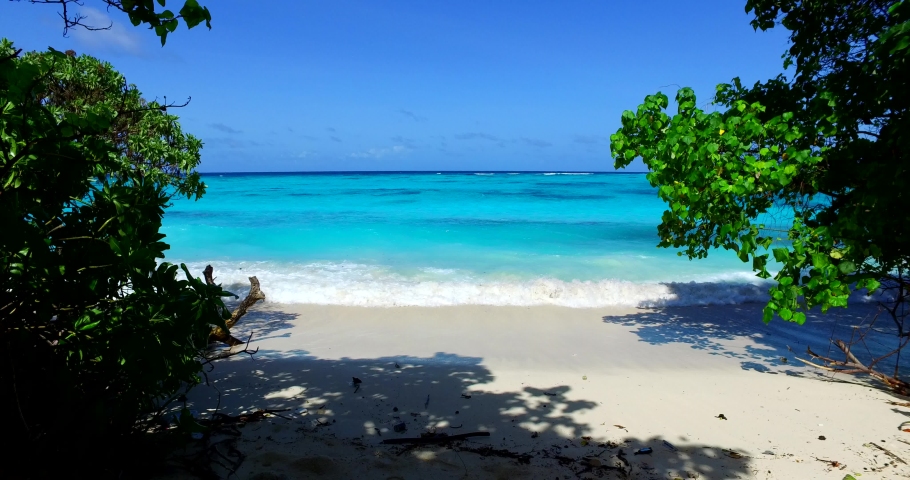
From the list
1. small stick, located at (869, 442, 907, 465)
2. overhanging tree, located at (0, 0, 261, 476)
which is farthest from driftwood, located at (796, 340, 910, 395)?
overhanging tree, located at (0, 0, 261, 476)

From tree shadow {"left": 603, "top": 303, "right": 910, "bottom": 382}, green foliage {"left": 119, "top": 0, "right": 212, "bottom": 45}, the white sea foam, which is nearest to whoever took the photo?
green foliage {"left": 119, "top": 0, "right": 212, "bottom": 45}

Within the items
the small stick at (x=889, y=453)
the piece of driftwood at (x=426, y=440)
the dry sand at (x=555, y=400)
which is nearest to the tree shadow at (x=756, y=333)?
the dry sand at (x=555, y=400)

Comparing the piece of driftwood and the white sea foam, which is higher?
the white sea foam

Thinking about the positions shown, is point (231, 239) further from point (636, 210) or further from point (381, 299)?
point (636, 210)

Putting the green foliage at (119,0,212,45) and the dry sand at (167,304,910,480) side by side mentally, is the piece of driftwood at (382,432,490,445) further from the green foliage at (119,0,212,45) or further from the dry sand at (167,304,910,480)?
the green foliage at (119,0,212,45)

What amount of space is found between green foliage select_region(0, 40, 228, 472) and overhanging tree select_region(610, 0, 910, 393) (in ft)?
13.8

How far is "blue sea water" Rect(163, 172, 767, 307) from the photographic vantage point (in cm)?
1088

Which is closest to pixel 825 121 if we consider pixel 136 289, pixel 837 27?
pixel 837 27

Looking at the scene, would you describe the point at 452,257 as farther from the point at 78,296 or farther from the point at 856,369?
the point at 78,296

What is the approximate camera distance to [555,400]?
16.5ft

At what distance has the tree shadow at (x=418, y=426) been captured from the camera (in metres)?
3.52

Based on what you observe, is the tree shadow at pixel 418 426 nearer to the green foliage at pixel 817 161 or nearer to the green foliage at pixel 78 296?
the green foliage at pixel 78 296

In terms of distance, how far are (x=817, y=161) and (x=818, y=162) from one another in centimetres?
29

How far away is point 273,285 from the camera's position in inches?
447
